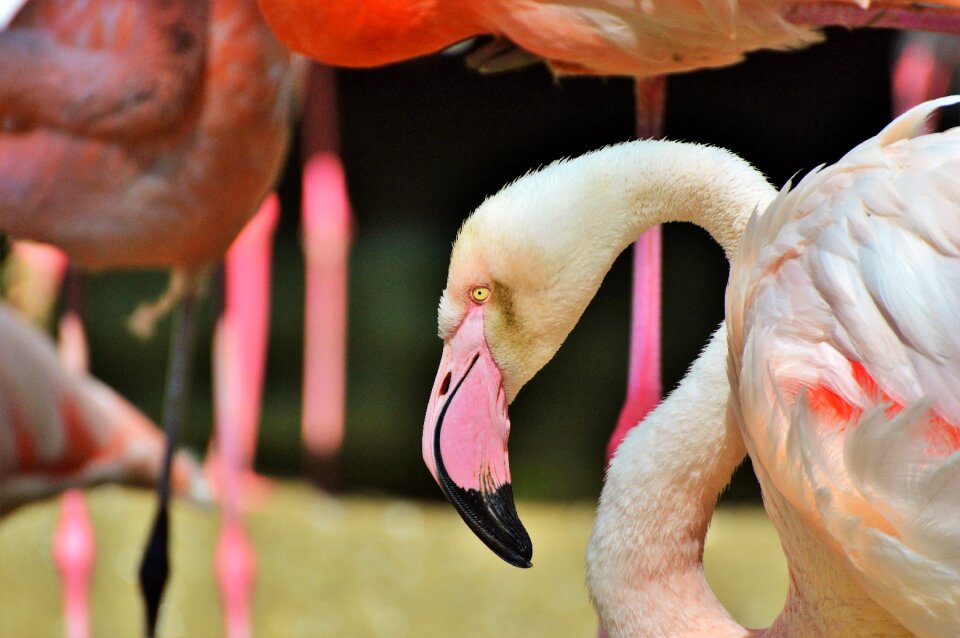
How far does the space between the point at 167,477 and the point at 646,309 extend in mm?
1012

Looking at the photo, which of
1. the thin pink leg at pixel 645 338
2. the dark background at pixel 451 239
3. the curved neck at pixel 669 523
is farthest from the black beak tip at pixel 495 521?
the dark background at pixel 451 239

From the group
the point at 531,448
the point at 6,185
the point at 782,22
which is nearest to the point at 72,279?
the point at 6,185

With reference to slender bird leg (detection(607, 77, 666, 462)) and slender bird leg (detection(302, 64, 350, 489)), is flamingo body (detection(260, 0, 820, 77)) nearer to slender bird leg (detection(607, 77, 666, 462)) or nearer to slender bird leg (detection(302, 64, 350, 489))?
slender bird leg (detection(607, 77, 666, 462))

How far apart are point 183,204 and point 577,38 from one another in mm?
795

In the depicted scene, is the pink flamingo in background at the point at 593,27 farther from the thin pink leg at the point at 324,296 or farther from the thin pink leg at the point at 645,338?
the thin pink leg at the point at 324,296

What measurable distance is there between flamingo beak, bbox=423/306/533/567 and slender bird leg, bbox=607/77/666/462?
0.63 m

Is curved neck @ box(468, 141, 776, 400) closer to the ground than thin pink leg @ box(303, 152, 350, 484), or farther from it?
farther from it

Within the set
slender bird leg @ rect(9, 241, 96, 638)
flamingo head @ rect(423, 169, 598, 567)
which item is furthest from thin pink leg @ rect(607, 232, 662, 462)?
slender bird leg @ rect(9, 241, 96, 638)

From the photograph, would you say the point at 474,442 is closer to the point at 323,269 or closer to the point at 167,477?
the point at 167,477

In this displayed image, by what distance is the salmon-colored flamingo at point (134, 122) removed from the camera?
2141mm

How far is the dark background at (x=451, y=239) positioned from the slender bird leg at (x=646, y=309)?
2.26 m

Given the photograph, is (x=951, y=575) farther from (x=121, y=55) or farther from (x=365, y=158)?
(x=365, y=158)

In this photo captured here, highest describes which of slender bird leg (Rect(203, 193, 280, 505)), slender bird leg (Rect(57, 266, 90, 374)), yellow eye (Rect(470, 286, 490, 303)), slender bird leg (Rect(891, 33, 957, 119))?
yellow eye (Rect(470, 286, 490, 303))

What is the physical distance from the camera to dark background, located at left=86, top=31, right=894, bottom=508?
15.4 ft
